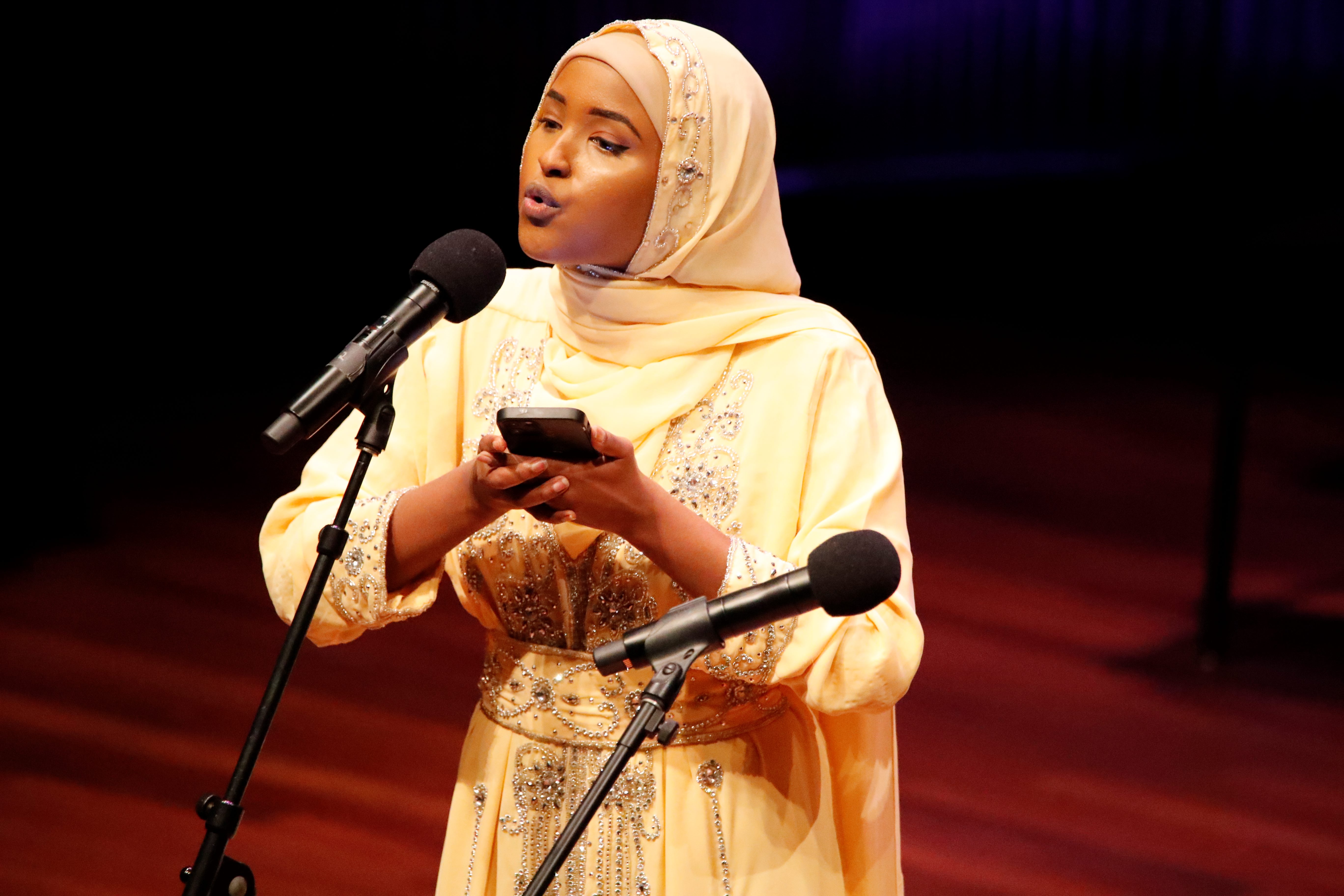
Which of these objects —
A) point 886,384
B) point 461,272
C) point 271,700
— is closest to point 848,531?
point 461,272

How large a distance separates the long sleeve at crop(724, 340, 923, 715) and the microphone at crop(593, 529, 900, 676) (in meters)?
0.27

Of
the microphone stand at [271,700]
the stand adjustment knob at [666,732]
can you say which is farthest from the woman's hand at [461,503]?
the stand adjustment knob at [666,732]

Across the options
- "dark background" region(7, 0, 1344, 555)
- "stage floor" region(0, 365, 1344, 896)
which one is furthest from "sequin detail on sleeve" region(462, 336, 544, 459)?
"dark background" region(7, 0, 1344, 555)

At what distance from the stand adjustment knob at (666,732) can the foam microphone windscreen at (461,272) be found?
1.53 feet

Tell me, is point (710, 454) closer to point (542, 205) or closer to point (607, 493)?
point (607, 493)

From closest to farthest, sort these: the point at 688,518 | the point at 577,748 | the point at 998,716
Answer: the point at 688,518
the point at 577,748
the point at 998,716

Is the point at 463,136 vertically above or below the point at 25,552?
above

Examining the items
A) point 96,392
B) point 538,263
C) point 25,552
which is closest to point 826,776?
point 25,552

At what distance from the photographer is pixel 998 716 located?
4250 millimetres

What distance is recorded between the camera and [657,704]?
52.4 inches

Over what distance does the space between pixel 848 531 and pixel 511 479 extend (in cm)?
31

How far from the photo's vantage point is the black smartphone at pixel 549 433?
1.53 m

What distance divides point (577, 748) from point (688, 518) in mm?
325

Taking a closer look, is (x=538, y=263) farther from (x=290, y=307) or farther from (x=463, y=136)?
(x=290, y=307)
